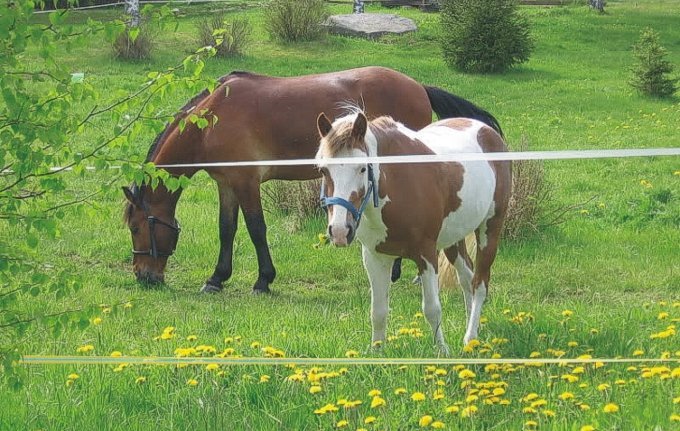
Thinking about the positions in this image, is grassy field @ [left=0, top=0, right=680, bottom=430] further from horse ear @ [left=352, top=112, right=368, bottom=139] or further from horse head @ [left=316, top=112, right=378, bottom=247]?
horse ear @ [left=352, top=112, right=368, bottom=139]

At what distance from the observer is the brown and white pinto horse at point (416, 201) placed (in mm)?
4836

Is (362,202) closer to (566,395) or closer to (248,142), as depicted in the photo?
(566,395)

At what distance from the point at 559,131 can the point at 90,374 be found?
11.2 meters

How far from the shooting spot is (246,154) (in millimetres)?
8305

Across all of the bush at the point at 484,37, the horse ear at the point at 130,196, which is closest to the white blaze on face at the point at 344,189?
the horse ear at the point at 130,196

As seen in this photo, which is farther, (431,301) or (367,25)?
(367,25)

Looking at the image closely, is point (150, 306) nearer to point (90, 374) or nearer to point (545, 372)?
point (90, 374)

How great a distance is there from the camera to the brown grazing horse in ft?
27.0

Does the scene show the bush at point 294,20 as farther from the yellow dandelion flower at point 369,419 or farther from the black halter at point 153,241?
the yellow dandelion flower at point 369,419

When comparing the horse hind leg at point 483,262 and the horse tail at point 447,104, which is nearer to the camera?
the horse hind leg at point 483,262

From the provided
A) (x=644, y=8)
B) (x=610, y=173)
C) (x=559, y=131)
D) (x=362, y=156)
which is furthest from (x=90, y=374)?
(x=644, y=8)

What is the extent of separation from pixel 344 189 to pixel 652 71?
14269mm

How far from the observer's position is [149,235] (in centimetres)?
830

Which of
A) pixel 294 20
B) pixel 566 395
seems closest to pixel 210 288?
pixel 566 395
